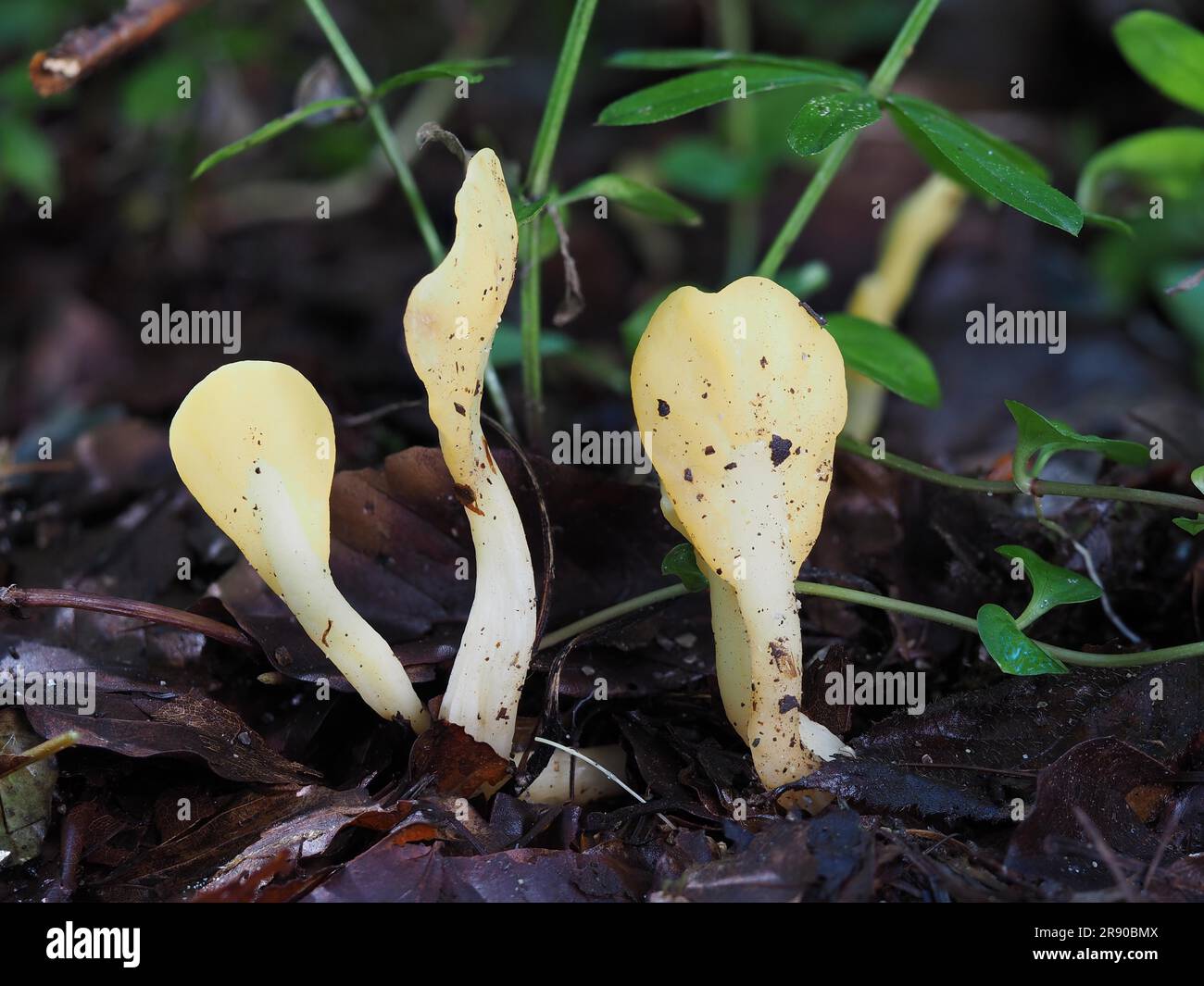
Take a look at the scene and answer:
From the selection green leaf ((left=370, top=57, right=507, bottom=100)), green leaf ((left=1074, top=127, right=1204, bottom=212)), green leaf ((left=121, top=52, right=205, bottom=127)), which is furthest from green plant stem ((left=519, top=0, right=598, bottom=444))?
green leaf ((left=121, top=52, right=205, bottom=127))

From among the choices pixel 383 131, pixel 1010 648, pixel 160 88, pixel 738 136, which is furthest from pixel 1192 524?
pixel 160 88

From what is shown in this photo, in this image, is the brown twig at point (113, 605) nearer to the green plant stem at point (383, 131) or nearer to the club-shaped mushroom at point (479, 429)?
the club-shaped mushroom at point (479, 429)

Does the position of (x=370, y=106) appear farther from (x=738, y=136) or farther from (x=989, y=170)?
(x=738, y=136)

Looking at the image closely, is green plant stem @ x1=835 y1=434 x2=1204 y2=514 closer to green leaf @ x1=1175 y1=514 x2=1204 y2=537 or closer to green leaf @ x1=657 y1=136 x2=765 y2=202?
green leaf @ x1=1175 y1=514 x2=1204 y2=537
